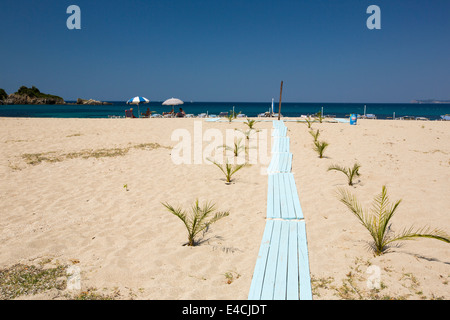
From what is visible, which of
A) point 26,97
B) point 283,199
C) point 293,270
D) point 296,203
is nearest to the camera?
point 293,270

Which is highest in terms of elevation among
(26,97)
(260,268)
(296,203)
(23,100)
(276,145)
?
(26,97)

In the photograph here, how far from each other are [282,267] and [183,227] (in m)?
1.53

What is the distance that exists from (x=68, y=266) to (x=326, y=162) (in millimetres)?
5836

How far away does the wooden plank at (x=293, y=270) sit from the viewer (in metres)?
2.22

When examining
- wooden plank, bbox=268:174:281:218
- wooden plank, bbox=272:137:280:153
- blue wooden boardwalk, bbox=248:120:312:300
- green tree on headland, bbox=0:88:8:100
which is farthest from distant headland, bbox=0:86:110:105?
blue wooden boardwalk, bbox=248:120:312:300

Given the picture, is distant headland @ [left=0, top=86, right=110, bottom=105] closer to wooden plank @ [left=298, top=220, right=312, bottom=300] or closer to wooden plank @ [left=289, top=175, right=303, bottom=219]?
wooden plank @ [left=289, top=175, right=303, bottom=219]

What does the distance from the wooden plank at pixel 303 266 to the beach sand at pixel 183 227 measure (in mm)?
69

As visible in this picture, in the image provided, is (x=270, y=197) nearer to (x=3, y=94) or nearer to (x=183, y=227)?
(x=183, y=227)

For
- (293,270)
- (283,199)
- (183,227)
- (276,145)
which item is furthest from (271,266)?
(276,145)

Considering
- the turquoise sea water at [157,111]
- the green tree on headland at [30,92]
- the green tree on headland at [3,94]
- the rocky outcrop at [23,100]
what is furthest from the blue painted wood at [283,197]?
the green tree on headland at [30,92]

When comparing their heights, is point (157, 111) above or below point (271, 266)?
above

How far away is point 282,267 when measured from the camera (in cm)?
259

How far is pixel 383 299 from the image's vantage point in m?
2.12

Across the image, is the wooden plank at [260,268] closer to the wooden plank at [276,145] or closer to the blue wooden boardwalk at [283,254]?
the blue wooden boardwalk at [283,254]
